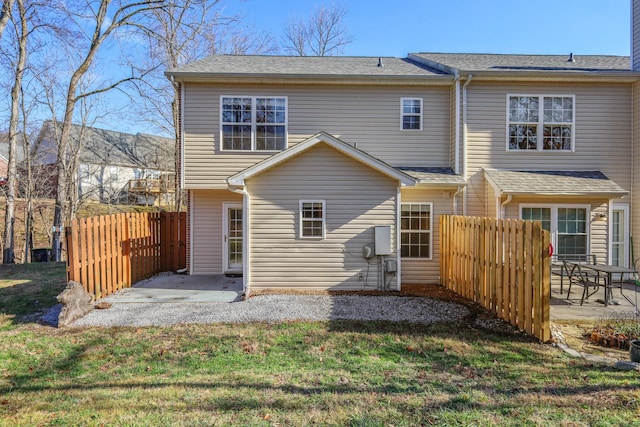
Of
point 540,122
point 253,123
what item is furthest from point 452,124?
point 253,123

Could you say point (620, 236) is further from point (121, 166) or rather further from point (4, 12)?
point (121, 166)

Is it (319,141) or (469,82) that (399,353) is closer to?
(319,141)

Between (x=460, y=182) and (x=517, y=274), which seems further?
(x=460, y=182)

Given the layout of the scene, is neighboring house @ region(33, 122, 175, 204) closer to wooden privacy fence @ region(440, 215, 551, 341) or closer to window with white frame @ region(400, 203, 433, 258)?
window with white frame @ region(400, 203, 433, 258)

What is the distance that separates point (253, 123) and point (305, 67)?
257 centimetres

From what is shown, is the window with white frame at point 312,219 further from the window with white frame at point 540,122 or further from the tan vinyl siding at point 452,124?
the window with white frame at point 540,122

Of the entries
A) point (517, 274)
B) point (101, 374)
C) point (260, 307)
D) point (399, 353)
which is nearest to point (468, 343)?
point (399, 353)

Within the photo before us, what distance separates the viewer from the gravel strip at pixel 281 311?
6648 mm

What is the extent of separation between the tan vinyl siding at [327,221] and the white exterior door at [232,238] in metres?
2.45

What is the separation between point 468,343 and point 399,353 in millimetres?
1232

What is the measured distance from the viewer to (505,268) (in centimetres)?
649

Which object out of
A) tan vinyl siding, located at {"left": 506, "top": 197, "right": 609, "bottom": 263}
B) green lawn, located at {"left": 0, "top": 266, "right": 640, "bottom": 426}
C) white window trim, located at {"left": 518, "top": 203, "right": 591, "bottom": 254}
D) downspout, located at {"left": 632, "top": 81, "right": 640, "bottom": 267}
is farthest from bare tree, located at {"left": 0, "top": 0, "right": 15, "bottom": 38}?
downspout, located at {"left": 632, "top": 81, "right": 640, "bottom": 267}

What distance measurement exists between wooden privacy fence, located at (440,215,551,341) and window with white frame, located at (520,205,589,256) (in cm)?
287

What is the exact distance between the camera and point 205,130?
10.4 m
